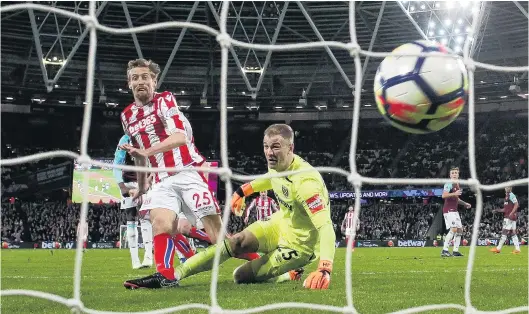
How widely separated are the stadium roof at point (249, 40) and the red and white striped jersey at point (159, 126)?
1773 cm

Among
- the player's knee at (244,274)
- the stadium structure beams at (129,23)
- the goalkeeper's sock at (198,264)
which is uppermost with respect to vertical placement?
the stadium structure beams at (129,23)

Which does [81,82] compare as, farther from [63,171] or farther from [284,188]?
[284,188]

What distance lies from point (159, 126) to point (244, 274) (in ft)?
4.71

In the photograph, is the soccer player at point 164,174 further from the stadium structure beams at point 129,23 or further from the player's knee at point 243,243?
the stadium structure beams at point 129,23

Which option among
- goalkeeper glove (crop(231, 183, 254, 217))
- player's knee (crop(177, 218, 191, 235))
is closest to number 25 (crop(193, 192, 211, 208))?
goalkeeper glove (crop(231, 183, 254, 217))

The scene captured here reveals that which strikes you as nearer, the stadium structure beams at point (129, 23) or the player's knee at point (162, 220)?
the player's knee at point (162, 220)

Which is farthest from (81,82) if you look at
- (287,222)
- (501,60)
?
(287,222)

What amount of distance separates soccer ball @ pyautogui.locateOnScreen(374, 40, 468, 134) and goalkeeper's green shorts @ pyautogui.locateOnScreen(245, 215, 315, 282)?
1.85m

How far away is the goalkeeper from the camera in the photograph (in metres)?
5.08

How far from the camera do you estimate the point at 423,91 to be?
3.83m

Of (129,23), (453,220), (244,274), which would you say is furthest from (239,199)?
(129,23)

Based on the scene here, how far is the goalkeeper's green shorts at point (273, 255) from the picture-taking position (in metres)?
5.44

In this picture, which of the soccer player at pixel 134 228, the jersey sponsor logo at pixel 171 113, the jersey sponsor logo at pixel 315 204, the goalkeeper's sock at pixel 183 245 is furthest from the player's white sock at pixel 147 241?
the jersey sponsor logo at pixel 315 204

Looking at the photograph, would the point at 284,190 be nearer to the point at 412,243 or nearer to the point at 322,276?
the point at 322,276
